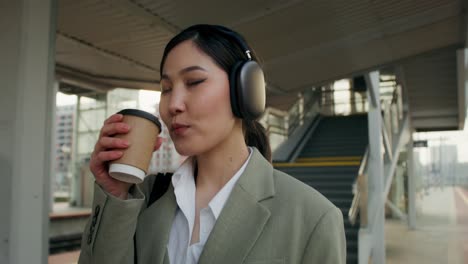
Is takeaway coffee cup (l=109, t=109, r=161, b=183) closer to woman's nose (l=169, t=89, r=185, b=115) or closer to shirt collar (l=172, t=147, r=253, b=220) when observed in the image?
woman's nose (l=169, t=89, r=185, b=115)

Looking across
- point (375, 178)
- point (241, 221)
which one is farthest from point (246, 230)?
point (375, 178)

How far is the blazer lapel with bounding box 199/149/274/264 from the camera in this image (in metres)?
0.99

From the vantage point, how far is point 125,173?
94 centimetres

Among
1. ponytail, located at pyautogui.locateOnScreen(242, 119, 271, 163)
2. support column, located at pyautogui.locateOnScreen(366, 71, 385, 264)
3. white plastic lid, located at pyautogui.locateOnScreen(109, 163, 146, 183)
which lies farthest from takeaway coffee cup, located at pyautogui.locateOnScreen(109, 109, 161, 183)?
support column, located at pyautogui.locateOnScreen(366, 71, 385, 264)

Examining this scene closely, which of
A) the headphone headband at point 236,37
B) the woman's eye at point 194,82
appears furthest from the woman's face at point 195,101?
the headphone headband at point 236,37

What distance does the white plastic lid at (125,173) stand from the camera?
94 centimetres

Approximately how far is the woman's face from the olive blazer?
16cm

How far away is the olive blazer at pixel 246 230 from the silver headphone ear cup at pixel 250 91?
0.60 feet

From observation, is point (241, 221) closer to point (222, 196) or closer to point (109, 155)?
point (222, 196)

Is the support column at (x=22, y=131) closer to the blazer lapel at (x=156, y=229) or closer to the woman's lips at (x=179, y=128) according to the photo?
the blazer lapel at (x=156, y=229)

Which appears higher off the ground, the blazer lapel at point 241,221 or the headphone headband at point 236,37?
the headphone headband at point 236,37

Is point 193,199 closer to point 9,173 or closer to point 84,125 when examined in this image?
point 9,173

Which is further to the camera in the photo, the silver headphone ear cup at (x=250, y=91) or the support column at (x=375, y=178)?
Result: the support column at (x=375, y=178)

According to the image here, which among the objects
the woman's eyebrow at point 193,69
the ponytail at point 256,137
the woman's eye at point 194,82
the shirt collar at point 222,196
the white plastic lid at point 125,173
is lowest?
the shirt collar at point 222,196
